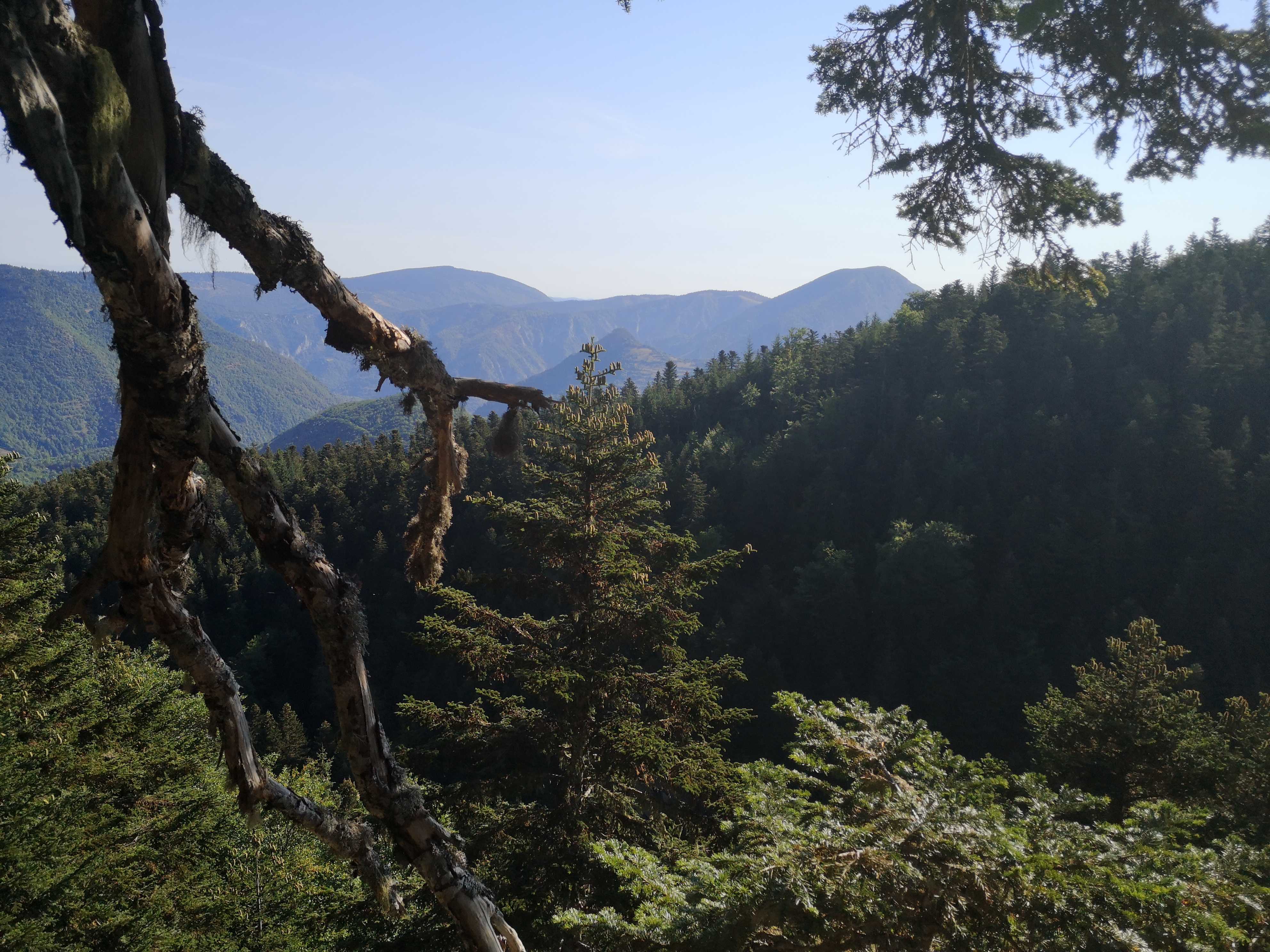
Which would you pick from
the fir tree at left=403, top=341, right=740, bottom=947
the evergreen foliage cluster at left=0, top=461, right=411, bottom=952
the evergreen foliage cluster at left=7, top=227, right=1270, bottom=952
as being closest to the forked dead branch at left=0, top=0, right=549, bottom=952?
the evergreen foliage cluster at left=7, top=227, right=1270, bottom=952

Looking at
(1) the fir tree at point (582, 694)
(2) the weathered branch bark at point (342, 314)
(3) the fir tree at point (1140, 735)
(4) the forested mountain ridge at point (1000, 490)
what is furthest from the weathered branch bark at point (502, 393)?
(4) the forested mountain ridge at point (1000, 490)

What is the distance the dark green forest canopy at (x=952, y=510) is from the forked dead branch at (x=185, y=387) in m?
37.1

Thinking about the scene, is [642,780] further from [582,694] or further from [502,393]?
[502,393]

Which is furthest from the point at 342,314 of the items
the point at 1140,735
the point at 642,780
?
the point at 1140,735

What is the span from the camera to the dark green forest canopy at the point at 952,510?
45.6 m

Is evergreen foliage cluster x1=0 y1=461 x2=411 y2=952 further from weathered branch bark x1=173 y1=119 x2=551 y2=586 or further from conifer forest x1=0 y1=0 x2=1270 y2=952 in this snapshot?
weathered branch bark x1=173 y1=119 x2=551 y2=586

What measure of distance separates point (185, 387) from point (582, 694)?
8.88 m

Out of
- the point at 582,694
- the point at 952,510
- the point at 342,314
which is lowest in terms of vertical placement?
the point at 952,510

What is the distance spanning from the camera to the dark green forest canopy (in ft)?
149

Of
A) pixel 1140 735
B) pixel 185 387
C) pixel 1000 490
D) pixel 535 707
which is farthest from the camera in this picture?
pixel 1000 490

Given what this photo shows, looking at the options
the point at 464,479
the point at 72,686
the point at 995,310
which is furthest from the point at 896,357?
the point at 464,479

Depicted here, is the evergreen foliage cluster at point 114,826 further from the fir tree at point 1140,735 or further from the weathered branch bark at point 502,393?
the fir tree at point 1140,735

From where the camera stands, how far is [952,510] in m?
58.3

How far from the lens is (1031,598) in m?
50.9
